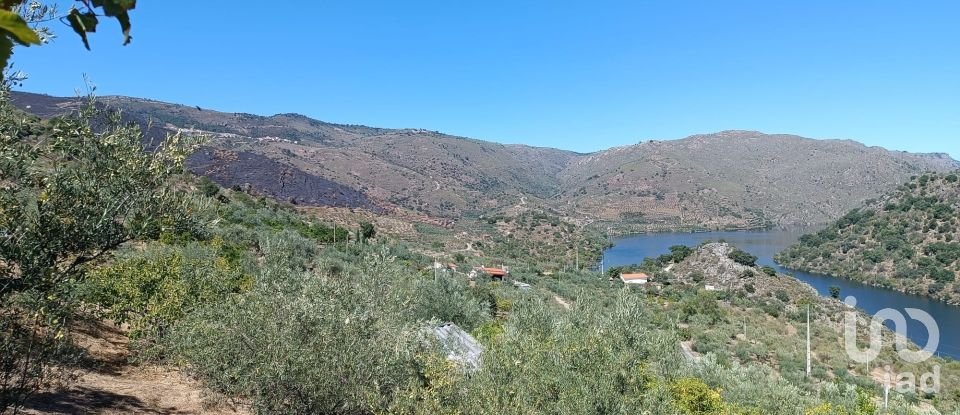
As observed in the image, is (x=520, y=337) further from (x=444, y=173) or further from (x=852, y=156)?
(x=852, y=156)

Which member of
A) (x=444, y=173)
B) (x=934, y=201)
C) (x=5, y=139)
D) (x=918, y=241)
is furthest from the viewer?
(x=444, y=173)

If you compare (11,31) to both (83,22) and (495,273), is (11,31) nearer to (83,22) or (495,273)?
(83,22)

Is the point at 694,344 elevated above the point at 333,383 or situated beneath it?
situated beneath

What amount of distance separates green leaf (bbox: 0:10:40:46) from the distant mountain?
271 ft

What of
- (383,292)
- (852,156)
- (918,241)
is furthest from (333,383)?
(852,156)

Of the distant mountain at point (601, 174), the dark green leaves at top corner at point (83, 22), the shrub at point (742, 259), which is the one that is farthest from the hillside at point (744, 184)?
the dark green leaves at top corner at point (83, 22)

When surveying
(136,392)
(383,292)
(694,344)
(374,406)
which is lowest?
(694,344)

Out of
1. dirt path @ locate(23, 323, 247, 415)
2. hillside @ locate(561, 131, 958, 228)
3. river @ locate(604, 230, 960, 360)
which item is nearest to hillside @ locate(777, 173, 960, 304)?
river @ locate(604, 230, 960, 360)

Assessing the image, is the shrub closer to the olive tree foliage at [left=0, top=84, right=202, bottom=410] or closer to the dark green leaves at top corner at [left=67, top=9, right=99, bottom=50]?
the olive tree foliage at [left=0, top=84, right=202, bottom=410]

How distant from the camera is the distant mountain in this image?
4326 inches

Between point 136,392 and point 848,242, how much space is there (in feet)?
320

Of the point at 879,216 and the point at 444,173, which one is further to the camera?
the point at 444,173

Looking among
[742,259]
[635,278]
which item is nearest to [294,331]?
[635,278]

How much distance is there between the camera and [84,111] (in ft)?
19.2
